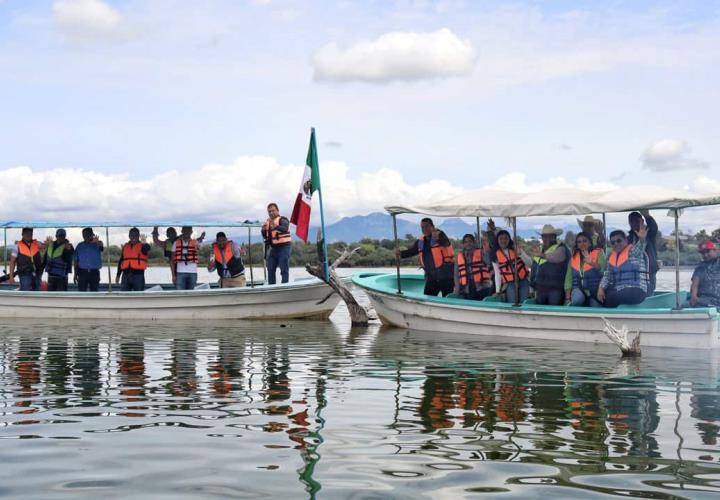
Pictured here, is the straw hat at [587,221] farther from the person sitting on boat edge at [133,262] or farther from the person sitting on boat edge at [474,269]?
the person sitting on boat edge at [133,262]

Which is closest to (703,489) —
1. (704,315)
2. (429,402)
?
(429,402)

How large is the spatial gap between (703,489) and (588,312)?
8789mm

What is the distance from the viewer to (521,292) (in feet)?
51.1

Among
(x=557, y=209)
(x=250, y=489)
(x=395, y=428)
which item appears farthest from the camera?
(x=557, y=209)

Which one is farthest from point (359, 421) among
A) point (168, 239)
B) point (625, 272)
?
point (168, 239)

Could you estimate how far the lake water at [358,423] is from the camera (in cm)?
539

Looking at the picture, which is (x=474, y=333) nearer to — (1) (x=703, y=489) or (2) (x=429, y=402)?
(2) (x=429, y=402)

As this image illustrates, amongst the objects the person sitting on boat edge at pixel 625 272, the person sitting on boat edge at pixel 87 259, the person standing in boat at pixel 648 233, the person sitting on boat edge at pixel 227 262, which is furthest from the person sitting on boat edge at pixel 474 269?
the person sitting on boat edge at pixel 87 259

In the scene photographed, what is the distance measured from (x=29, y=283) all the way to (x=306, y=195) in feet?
22.8

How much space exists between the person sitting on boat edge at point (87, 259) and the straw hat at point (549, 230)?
10.0m

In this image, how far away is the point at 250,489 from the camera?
520cm

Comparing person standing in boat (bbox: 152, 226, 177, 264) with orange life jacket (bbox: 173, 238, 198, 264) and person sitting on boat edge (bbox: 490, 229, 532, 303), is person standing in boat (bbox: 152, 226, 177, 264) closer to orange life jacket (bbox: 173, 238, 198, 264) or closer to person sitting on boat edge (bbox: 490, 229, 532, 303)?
orange life jacket (bbox: 173, 238, 198, 264)

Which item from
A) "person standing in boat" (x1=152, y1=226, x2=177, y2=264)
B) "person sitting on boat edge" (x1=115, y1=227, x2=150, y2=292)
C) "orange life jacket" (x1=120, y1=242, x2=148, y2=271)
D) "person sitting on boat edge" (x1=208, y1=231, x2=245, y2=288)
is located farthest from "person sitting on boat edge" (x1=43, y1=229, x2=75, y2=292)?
"person sitting on boat edge" (x1=208, y1=231, x2=245, y2=288)

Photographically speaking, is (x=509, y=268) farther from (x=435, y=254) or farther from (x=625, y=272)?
(x=625, y=272)
